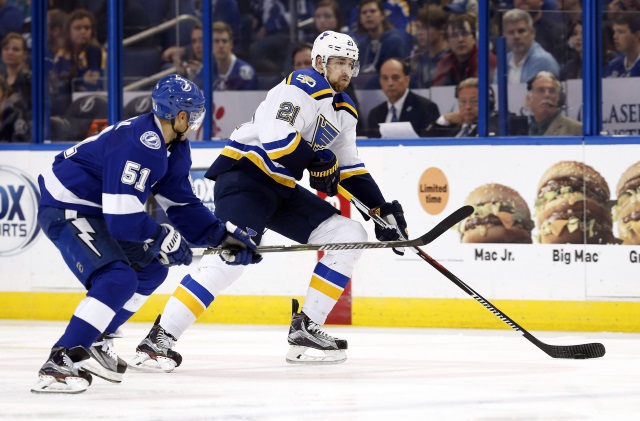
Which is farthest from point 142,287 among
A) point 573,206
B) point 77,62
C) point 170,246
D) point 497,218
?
point 77,62

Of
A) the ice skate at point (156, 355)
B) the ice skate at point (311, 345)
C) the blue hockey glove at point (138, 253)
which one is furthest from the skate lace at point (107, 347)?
the ice skate at point (311, 345)

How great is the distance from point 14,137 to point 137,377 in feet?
9.98

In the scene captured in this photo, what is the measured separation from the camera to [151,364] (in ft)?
15.5

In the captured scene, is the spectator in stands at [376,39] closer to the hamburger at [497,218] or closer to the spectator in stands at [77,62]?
the hamburger at [497,218]

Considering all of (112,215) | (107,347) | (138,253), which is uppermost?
(112,215)

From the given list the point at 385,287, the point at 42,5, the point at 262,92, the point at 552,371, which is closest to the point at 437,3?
the point at 262,92

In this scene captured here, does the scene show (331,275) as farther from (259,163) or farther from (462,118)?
(462,118)

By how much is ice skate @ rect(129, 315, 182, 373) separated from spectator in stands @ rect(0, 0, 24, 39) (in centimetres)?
312

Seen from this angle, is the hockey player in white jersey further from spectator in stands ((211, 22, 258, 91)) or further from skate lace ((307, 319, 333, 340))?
spectator in stands ((211, 22, 258, 91))

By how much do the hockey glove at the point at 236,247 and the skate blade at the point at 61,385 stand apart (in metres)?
0.70

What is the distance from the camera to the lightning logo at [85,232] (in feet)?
13.5

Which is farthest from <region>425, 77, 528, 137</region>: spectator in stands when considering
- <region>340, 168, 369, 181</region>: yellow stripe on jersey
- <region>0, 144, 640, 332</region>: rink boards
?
<region>340, 168, 369, 181</region>: yellow stripe on jersey

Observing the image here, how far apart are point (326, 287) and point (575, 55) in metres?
2.06

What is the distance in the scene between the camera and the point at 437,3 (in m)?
6.72
